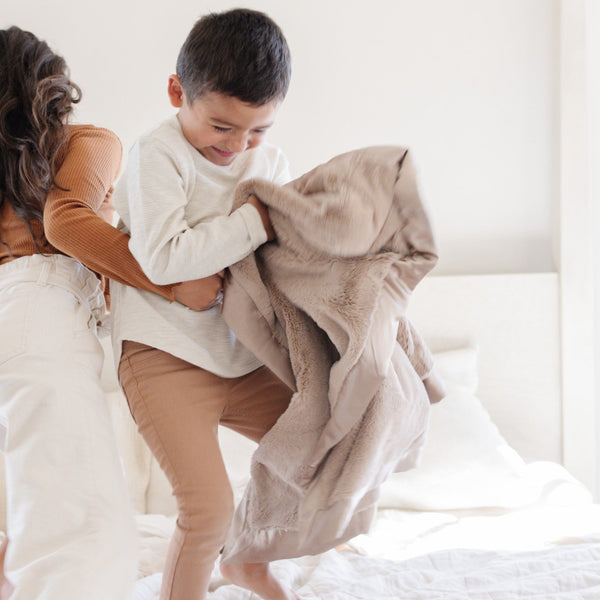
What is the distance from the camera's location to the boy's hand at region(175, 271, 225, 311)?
3.85ft

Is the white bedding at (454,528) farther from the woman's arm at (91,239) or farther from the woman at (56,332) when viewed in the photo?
the woman's arm at (91,239)

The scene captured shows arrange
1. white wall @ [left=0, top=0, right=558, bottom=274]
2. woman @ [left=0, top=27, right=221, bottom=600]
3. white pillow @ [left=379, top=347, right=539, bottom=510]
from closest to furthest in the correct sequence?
woman @ [left=0, top=27, right=221, bottom=600] < white pillow @ [left=379, top=347, right=539, bottom=510] < white wall @ [left=0, top=0, right=558, bottom=274]

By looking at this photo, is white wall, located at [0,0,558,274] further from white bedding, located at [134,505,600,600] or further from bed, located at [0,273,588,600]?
white bedding, located at [134,505,600,600]

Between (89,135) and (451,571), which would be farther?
(451,571)

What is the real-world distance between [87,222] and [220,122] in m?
0.28

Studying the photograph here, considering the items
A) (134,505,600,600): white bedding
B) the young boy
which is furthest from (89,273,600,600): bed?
the young boy

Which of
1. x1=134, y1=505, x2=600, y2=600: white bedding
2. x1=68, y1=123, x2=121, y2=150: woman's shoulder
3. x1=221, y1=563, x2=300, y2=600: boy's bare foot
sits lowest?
x1=134, y1=505, x2=600, y2=600: white bedding

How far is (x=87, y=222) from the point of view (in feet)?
3.84

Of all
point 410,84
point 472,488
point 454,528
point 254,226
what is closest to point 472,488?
point 472,488

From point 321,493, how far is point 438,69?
1.72 metres

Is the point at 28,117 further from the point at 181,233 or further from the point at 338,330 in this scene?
the point at 338,330

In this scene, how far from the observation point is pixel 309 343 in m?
1.13

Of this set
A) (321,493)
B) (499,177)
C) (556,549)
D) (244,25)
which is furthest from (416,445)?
(499,177)

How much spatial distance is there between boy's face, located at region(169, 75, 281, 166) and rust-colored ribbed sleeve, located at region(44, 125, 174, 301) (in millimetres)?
185
